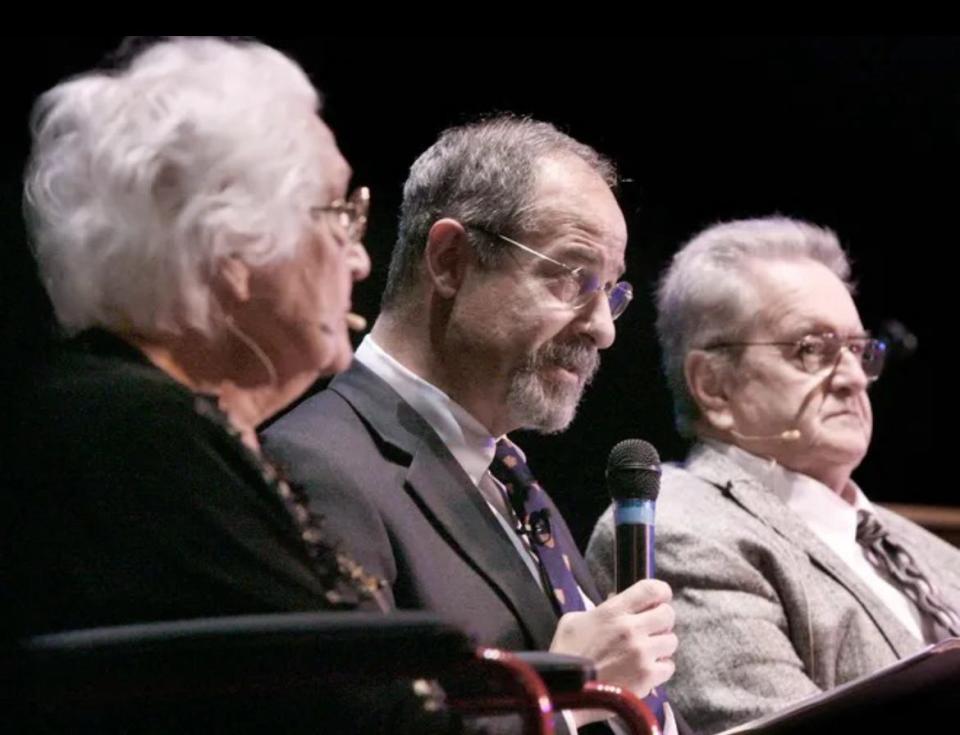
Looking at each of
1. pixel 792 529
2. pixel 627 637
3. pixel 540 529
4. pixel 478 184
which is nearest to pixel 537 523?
pixel 540 529

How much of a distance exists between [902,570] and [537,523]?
2.72ft

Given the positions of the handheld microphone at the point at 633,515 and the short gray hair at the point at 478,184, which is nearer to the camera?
the handheld microphone at the point at 633,515

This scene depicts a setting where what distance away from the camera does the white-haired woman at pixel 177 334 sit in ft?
4.52

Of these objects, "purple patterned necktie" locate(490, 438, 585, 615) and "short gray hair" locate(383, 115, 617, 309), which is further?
"short gray hair" locate(383, 115, 617, 309)

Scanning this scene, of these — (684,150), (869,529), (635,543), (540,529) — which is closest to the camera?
(635,543)

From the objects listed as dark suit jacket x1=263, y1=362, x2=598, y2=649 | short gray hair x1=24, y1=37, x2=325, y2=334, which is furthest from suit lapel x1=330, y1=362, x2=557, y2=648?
short gray hair x1=24, y1=37, x2=325, y2=334

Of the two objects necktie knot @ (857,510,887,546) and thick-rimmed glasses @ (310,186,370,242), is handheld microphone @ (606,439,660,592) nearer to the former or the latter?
thick-rimmed glasses @ (310,186,370,242)

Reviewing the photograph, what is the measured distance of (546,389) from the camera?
2.03m

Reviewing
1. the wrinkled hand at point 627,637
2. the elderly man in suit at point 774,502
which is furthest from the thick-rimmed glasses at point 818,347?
the wrinkled hand at point 627,637

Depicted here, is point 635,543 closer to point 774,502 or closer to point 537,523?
point 537,523

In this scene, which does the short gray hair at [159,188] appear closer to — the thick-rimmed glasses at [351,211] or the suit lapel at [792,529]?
the thick-rimmed glasses at [351,211]

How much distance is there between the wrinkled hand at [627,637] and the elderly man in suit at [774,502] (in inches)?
19.2

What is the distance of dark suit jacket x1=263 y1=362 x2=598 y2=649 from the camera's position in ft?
5.68

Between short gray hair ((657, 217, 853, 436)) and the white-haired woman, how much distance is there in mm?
1065
